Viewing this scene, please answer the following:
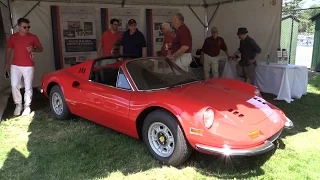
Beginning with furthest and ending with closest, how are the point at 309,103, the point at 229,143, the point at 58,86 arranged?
1. the point at 309,103
2. the point at 58,86
3. the point at 229,143

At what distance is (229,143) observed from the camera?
2.99m

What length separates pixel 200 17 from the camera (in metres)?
10.9

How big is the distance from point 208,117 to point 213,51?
5.39 meters

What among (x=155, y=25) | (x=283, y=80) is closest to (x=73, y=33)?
(x=155, y=25)

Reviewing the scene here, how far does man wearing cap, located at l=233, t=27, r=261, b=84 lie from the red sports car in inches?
117

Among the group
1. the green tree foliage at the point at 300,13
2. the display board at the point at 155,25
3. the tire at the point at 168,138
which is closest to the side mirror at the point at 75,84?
the tire at the point at 168,138

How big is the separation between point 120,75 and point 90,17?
5.45 m

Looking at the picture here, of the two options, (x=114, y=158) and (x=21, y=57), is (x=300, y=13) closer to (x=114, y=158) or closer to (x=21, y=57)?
(x=21, y=57)

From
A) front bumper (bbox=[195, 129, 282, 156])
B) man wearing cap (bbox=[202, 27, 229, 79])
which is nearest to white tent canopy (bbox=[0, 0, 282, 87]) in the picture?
man wearing cap (bbox=[202, 27, 229, 79])

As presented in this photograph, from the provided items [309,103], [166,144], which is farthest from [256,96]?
[309,103]

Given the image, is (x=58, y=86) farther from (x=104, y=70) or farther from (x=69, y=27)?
(x=69, y=27)

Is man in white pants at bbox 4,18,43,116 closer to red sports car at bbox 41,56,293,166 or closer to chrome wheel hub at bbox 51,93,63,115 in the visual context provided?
chrome wheel hub at bbox 51,93,63,115

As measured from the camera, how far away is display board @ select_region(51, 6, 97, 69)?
8.56m

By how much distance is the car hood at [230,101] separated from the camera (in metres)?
3.32
